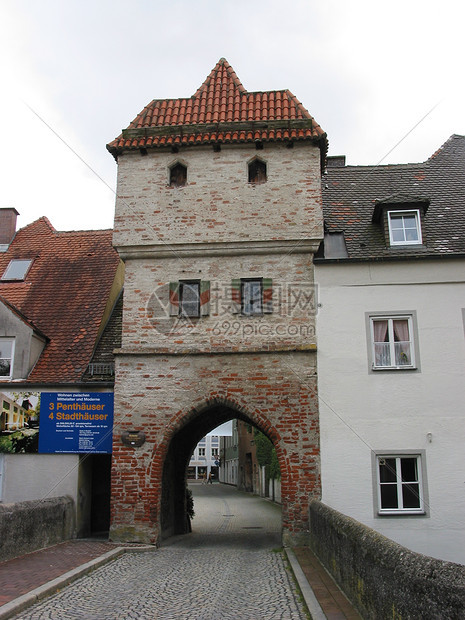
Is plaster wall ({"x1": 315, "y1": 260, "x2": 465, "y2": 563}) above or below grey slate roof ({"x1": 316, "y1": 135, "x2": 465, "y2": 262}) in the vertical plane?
below

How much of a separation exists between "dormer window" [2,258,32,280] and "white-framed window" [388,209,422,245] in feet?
39.3

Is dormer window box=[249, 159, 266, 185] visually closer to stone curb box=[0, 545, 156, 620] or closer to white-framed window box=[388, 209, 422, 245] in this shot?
white-framed window box=[388, 209, 422, 245]

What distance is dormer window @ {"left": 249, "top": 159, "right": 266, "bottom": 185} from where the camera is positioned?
15898mm

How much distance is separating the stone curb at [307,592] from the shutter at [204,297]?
5886 millimetres

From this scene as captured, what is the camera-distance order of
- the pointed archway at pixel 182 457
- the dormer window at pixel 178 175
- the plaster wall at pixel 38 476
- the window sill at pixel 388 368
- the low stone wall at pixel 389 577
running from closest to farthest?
1. the low stone wall at pixel 389 577
2. the window sill at pixel 388 368
3. the pointed archway at pixel 182 457
4. the plaster wall at pixel 38 476
5. the dormer window at pixel 178 175

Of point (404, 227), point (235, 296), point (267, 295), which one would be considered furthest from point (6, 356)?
point (404, 227)

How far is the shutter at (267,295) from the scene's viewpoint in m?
14.9

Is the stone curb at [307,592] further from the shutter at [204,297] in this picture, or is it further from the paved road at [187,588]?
the shutter at [204,297]

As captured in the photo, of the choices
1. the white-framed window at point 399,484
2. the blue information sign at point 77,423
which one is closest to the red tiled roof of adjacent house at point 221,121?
the blue information sign at point 77,423

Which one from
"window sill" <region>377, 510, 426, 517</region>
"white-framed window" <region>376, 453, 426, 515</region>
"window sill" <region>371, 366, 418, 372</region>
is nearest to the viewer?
"window sill" <region>377, 510, 426, 517</region>

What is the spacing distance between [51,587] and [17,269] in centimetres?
1412

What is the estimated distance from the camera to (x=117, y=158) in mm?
Result: 16375

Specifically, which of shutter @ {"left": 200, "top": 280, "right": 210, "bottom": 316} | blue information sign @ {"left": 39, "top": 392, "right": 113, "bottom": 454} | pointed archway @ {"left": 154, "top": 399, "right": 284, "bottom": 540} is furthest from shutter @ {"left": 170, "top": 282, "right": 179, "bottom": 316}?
blue information sign @ {"left": 39, "top": 392, "right": 113, "bottom": 454}

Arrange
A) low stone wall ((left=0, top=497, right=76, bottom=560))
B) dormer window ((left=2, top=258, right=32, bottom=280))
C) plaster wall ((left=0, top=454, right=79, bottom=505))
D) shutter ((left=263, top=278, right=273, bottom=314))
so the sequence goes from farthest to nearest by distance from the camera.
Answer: dormer window ((left=2, top=258, right=32, bottom=280))
plaster wall ((left=0, top=454, right=79, bottom=505))
shutter ((left=263, top=278, right=273, bottom=314))
low stone wall ((left=0, top=497, right=76, bottom=560))
